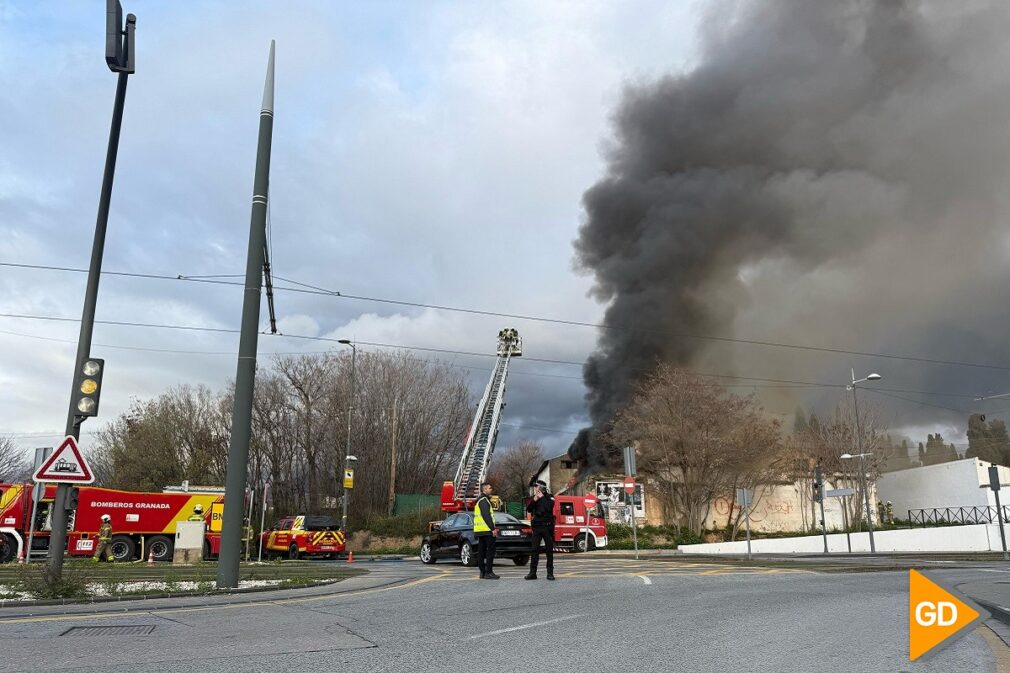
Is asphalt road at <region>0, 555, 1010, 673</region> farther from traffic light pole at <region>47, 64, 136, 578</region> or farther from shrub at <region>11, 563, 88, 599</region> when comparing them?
traffic light pole at <region>47, 64, 136, 578</region>

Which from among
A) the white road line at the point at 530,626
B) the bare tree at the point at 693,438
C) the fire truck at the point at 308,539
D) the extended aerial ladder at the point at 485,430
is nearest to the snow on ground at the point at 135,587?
the white road line at the point at 530,626

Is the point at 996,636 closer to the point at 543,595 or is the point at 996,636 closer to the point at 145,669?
the point at 543,595

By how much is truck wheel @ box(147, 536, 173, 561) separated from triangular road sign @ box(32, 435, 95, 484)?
611 inches

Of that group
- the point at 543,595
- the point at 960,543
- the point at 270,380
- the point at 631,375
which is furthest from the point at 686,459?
the point at 543,595

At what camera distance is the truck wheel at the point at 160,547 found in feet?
77.7

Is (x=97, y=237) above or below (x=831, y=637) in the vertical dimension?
above

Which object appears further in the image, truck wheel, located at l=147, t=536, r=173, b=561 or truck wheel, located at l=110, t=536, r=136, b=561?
truck wheel, located at l=147, t=536, r=173, b=561

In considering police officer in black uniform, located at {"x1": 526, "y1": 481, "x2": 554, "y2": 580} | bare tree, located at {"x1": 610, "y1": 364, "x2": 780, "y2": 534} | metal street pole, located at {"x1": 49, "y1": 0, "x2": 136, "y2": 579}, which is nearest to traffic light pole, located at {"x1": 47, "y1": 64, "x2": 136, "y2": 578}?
metal street pole, located at {"x1": 49, "y1": 0, "x2": 136, "y2": 579}

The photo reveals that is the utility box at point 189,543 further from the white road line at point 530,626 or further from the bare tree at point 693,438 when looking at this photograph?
the bare tree at point 693,438

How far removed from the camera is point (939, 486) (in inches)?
1939

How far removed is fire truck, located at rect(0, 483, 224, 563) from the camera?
2152cm

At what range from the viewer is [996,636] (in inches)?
259

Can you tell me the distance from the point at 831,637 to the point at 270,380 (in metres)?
40.5

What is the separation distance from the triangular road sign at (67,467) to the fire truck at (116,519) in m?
12.5
